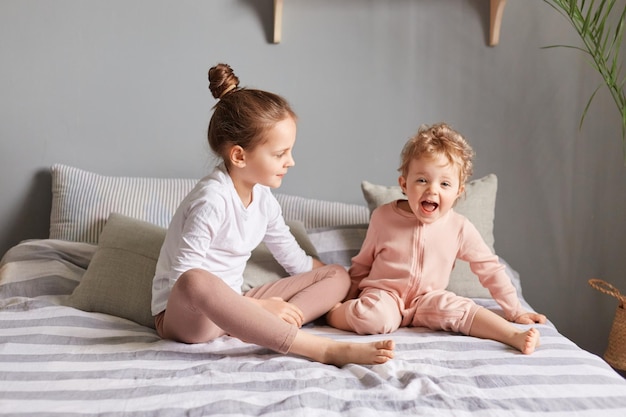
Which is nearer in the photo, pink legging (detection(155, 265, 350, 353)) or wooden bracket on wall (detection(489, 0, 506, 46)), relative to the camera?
pink legging (detection(155, 265, 350, 353))

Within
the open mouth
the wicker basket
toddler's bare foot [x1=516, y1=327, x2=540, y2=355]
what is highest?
the open mouth

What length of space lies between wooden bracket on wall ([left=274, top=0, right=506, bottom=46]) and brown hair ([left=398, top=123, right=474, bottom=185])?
2.19ft

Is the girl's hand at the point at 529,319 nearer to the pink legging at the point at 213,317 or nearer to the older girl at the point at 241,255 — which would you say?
the older girl at the point at 241,255

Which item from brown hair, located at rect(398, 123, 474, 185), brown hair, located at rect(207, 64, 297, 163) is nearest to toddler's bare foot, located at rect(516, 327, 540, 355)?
brown hair, located at rect(398, 123, 474, 185)

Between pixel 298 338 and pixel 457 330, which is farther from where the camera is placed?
pixel 457 330

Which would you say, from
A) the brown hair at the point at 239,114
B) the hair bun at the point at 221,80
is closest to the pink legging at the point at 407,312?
the brown hair at the point at 239,114

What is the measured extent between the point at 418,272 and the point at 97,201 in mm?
993

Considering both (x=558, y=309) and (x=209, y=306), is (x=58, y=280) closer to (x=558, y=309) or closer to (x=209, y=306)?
(x=209, y=306)

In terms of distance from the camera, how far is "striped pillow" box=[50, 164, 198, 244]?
2221 mm

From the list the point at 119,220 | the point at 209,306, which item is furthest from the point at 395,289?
the point at 119,220

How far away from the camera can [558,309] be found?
8.36ft

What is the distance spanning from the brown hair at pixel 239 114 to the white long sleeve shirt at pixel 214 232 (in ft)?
0.29

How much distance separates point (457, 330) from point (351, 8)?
3.72 feet

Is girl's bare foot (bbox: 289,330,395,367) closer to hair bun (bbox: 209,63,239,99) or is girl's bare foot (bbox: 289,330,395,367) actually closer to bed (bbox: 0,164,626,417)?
bed (bbox: 0,164,626,417)
